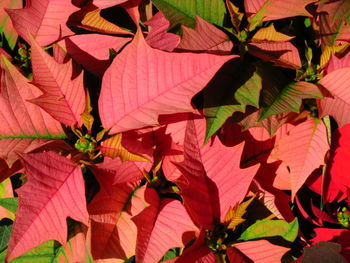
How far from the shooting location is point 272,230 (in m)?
0.59

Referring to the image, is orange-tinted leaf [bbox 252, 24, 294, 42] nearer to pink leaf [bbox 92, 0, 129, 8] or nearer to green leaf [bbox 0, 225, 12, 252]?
pink leaf [bbox 92, 0, 129, 8]

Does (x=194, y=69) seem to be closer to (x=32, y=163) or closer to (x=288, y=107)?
(x=288, y=107)

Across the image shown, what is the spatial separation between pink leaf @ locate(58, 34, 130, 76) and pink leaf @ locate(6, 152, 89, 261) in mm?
149

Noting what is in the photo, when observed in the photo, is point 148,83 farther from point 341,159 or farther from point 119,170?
point 341,159

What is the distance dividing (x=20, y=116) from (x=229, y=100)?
0.93ft

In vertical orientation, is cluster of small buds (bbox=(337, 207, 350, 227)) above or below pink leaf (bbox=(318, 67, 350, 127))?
below

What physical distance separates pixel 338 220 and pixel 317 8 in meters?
0.32

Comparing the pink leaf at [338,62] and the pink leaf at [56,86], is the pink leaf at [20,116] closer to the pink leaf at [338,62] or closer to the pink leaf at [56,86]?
the pink leaf at [56,86]

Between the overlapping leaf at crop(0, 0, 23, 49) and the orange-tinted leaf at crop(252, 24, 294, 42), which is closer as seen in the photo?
the orange-tinted leaf at crop(252, 24, 294, 42)

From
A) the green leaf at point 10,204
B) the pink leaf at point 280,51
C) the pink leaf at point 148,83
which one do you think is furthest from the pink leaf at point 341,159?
the green leaf at point 10,204

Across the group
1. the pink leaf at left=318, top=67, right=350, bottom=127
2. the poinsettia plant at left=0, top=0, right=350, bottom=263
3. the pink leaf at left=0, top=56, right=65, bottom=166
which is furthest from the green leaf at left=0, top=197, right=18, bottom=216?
the pink leaf at left=318, top=67, right=350, bottom=127

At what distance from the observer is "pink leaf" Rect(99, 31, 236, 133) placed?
48cm

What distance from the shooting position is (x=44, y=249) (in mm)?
622

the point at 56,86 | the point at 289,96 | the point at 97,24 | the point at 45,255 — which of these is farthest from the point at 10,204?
the point at 289,96
